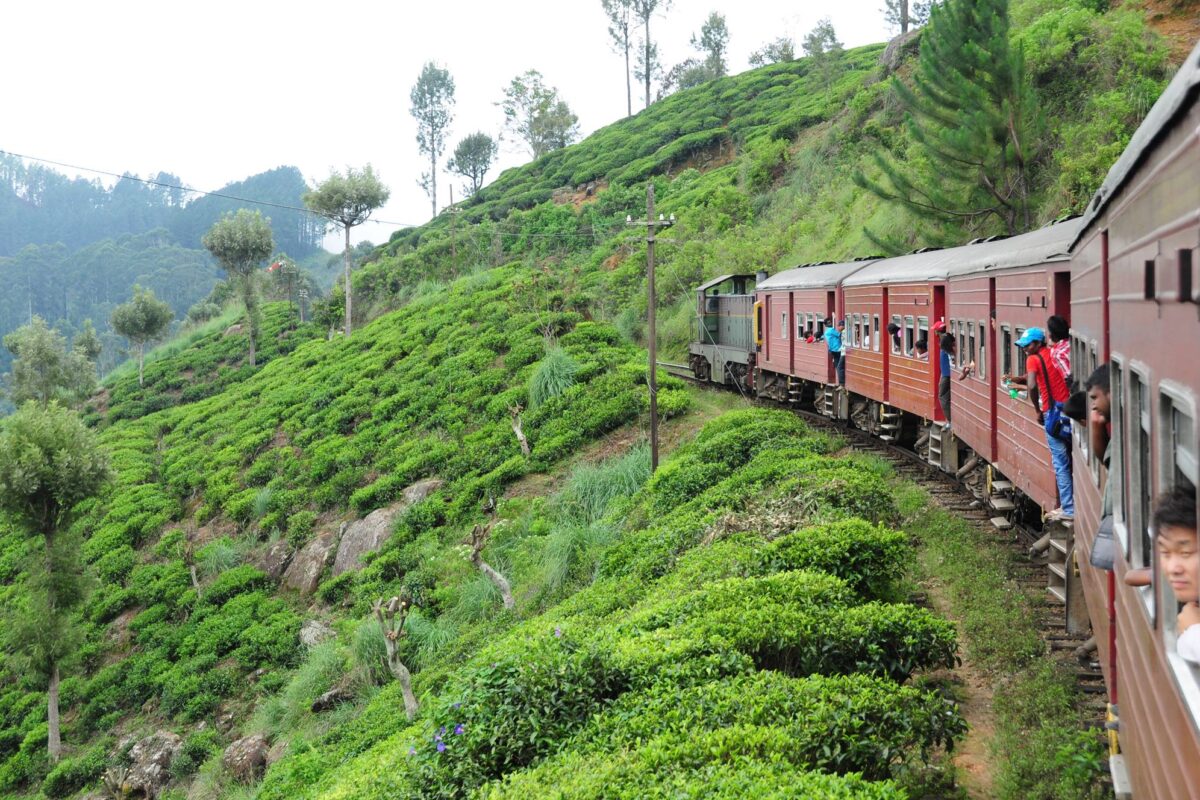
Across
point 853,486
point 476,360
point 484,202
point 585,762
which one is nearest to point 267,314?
point 484,202

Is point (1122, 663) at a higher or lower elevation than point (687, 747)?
higher

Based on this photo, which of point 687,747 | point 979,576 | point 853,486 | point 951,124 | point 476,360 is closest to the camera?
point 687,747

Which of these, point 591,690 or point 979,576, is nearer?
point 591,690

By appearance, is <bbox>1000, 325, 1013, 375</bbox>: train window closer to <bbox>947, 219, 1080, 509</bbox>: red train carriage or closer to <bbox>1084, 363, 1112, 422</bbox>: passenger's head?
<bbox>947, 219, 1080, 509</bbox>: red train carriage

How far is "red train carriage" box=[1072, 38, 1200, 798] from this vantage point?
104 inches

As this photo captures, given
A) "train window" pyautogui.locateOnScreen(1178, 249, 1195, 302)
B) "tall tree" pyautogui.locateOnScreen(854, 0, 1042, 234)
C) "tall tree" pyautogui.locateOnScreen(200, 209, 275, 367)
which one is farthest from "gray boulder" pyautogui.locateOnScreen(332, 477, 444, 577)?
"tall tree" pyautogui.locateOnScreen(200, 209, 275, 367)

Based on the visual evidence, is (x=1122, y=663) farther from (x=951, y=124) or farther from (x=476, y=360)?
(x=476, y=360)

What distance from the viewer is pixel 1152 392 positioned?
3.27 metres

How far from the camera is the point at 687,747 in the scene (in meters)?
5.71

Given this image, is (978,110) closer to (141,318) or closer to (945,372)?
(945,372)

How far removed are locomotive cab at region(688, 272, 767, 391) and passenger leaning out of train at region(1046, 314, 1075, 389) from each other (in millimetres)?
17219

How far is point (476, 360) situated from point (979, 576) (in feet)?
75.0

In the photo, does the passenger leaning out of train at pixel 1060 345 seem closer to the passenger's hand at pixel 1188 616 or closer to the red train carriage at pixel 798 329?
the passenger's hand at pixel 1188 616

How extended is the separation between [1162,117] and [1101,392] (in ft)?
7.65
